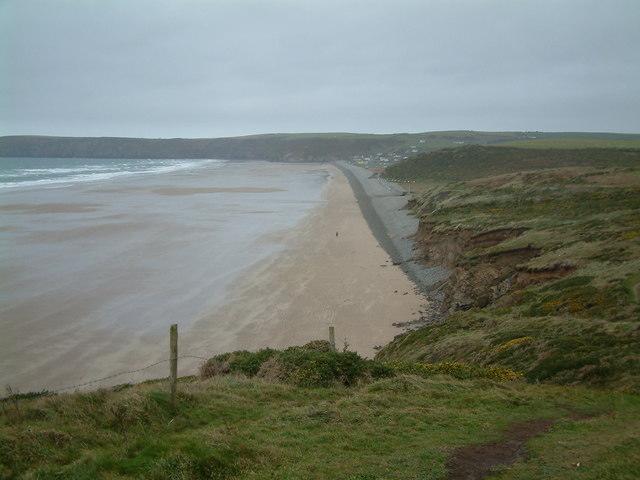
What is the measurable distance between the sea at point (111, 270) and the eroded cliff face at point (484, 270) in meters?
10.2

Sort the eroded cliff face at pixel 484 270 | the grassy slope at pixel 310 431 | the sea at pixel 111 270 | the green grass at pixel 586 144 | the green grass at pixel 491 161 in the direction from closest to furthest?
the grassy slope at pixel 310 431 < the sea at pixel 111 270 < the eroded cliff face at pixel 484 270 < the green grass at pixel 491 161 < the green grass at pixel 586 144

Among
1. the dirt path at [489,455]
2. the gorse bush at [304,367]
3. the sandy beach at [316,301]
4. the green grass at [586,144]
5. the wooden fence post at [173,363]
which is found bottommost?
the sandy beach at [316,301]

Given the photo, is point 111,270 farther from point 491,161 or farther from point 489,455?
point 491,161

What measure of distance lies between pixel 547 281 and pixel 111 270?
2176 centimetres

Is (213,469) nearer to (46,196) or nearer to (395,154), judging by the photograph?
(46,196)

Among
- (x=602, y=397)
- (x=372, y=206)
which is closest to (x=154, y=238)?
(x=372, y=206)

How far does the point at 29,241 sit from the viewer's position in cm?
3578

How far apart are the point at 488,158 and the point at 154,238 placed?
65406 millimetres

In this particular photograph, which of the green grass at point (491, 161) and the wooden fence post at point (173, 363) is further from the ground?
the green grass at point (491, 161)

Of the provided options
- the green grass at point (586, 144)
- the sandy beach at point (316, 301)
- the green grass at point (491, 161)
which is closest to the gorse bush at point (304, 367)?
the sandy beach at point (316, 301)

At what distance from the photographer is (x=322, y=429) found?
864 centimetres

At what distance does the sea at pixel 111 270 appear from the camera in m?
18.1

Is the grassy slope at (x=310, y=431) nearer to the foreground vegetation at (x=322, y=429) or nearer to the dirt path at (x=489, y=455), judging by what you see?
the foreground vegetation at (x=322, y=429)

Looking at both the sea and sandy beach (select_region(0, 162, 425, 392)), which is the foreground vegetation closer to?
sandy beach (select_region(0, 162, 425, 392))
